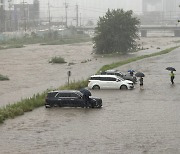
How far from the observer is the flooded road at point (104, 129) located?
32.7ft

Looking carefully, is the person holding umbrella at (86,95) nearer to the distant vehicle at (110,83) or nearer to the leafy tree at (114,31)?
the distant vehicle at (110,83)

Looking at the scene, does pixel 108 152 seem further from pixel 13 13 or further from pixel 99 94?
pixel 13 13

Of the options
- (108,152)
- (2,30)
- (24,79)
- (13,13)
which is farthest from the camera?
(13,13)

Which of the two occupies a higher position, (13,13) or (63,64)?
(13,13)

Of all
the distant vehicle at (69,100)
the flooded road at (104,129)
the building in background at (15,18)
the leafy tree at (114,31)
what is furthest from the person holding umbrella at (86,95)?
the building in background at (15,18)

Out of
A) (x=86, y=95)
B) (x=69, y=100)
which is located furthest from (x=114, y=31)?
(x=86, y=95)

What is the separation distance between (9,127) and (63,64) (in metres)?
24.4

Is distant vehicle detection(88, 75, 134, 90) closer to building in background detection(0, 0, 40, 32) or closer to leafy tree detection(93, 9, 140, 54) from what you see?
leafy tree detection(93, 9, 140, 54)

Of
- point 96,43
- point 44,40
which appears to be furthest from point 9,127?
point 44,40

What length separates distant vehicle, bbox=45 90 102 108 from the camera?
47.8 feet

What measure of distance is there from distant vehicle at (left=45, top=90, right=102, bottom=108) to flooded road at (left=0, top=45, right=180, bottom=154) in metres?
0.24

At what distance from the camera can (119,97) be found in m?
17.3

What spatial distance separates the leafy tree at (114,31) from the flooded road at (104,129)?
29.7 metres

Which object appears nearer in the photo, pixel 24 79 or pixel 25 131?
pixel 25 131
